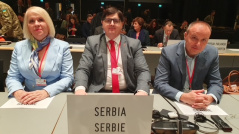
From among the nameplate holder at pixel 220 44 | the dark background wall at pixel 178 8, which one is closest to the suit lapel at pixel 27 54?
the nameplate holder at pixel 220 44

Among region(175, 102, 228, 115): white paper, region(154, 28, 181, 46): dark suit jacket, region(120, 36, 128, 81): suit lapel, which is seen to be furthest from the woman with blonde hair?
region(154, 28, 181, 46): dark suit jacket

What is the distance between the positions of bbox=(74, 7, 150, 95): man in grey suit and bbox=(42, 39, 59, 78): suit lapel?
0.76ft

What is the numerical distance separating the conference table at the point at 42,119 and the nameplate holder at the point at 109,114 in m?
0.18

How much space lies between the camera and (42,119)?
123 cm

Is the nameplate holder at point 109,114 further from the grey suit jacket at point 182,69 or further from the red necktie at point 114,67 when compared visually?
the red necktie at point 114,67

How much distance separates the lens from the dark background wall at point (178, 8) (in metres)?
10.4

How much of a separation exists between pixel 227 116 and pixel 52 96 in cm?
126

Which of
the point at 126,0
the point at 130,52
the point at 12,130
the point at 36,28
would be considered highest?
the point at 126,0

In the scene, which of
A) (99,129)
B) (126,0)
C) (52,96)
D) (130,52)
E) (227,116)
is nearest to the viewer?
(99,129)

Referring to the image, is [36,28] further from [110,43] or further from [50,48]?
[110,43]

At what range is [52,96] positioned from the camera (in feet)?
5.24

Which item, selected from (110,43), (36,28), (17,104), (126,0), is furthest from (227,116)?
(126,0)

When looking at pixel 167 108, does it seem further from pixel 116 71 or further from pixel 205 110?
pixel 116 71

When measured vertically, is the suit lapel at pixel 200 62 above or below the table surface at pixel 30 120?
above
